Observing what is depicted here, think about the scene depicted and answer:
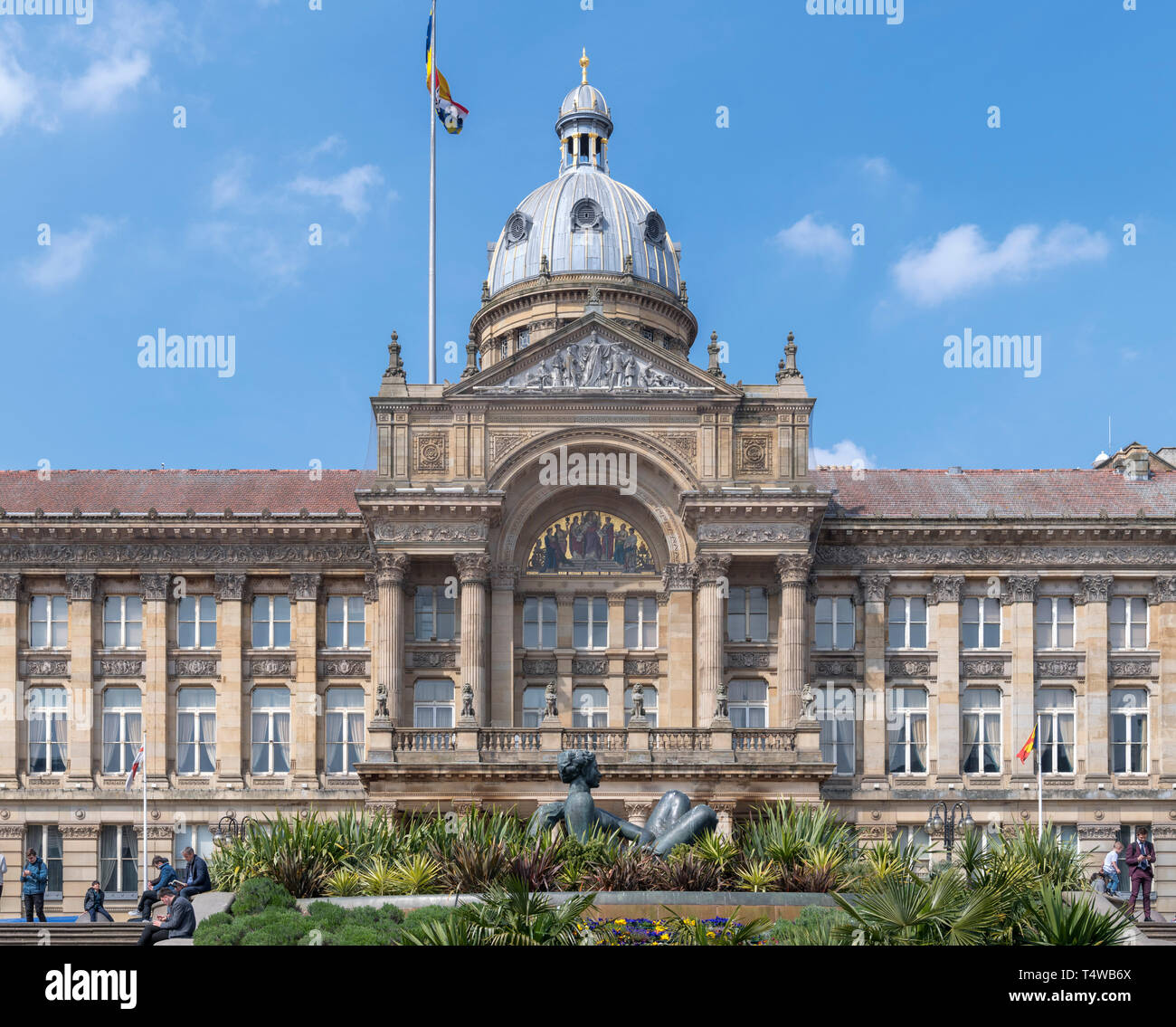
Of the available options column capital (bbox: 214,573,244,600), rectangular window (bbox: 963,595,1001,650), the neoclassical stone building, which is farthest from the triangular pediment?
rectangular window (bbox: 963,595,1001,650)

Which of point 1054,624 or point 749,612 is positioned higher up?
point 749,612

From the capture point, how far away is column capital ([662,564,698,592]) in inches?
2073

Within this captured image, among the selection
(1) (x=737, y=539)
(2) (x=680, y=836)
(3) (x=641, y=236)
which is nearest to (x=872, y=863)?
(2) (x=680, y=836)

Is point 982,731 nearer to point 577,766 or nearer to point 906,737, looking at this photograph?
point 906,737

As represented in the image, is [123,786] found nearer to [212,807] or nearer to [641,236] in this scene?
[212,807]

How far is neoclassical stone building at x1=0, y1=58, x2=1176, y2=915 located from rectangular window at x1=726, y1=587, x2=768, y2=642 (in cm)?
8

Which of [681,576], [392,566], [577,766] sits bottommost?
[577,766]

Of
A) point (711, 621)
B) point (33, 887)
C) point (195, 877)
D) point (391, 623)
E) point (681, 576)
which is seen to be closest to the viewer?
point (195, 877)

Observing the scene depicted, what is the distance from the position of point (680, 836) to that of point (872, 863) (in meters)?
3.58

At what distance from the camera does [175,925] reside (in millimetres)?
25219

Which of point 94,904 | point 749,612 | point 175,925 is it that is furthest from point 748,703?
point 175,925

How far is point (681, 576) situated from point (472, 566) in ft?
23.7

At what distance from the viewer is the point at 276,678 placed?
54594mm

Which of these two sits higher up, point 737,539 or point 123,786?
point 737,539
